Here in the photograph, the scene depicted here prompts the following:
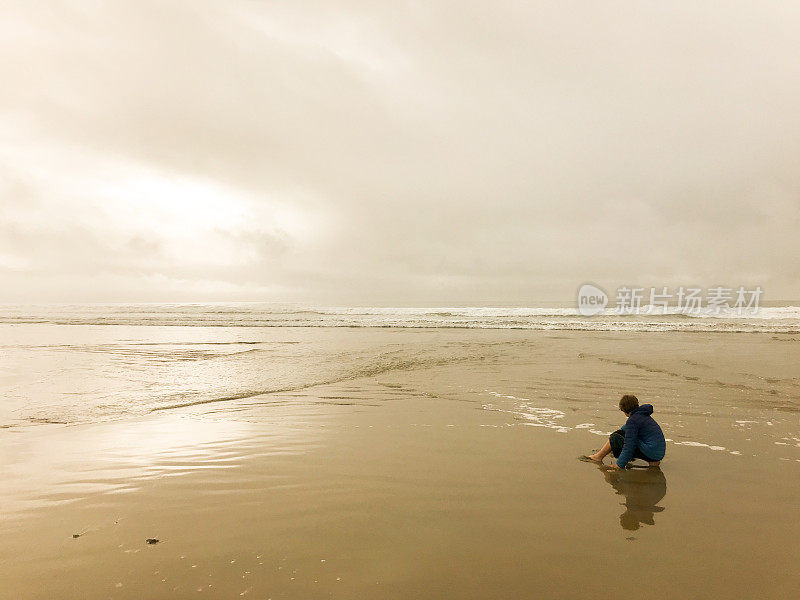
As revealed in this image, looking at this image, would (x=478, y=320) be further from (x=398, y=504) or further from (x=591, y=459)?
(x=398, y=504)

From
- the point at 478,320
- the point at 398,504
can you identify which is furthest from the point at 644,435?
the point at 478,320

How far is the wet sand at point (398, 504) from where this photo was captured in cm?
353

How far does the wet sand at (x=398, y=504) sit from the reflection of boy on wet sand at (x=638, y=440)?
257 millimetres

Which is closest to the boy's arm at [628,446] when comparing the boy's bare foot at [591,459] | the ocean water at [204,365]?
the boy's bare foot at [591,459]

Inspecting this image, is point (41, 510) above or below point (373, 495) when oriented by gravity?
below

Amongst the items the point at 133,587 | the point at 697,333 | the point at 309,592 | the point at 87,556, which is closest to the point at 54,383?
the point at 87,556

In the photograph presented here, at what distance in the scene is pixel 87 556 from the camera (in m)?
3.85

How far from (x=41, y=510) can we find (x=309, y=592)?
11.4ft

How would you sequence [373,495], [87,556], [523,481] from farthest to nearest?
[523,481] < [373,495] < [87,556]

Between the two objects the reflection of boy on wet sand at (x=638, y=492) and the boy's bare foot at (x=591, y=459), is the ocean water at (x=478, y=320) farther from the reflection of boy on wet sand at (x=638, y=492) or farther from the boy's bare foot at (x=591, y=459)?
the reflection of boy on wet sand at (x=638, y=492)

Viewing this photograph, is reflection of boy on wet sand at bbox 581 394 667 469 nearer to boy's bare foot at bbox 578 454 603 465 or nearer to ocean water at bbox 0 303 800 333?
boy's bare foot at bbox 578 454 603 465

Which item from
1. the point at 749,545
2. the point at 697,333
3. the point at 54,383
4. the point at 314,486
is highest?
the point at 697,333

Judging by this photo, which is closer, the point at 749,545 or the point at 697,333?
the point at 749,545

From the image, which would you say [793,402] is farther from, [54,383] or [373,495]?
[54,383]
